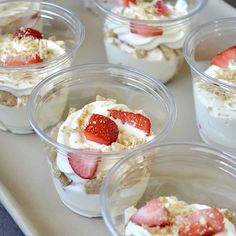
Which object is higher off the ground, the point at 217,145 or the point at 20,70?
the point at 20,70

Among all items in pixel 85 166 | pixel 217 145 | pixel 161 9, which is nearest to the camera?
pixel 85 166

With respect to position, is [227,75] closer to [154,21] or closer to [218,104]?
[218,104]

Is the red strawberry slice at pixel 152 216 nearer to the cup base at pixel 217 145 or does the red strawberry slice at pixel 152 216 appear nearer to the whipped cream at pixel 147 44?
the cup base at pixel 217 145

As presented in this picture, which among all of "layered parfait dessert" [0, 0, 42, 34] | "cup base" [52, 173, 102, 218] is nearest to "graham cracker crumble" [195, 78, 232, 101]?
"cup base" [52, 173, 102, 218]

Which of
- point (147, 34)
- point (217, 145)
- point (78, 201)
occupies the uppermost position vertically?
point (147, 34)

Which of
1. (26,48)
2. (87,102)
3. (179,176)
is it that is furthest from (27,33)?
(179,176)

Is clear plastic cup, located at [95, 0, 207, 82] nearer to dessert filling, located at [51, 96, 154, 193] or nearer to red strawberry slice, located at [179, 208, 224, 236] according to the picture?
dessert filling, located at [51, 96, 154, 193]

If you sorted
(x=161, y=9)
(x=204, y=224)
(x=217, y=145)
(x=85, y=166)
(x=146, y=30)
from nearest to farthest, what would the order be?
(x=204, y=224) < (x=85, y=166) < (x=217, y=145) < (x=146, y=30) < (x=161, y=9)
